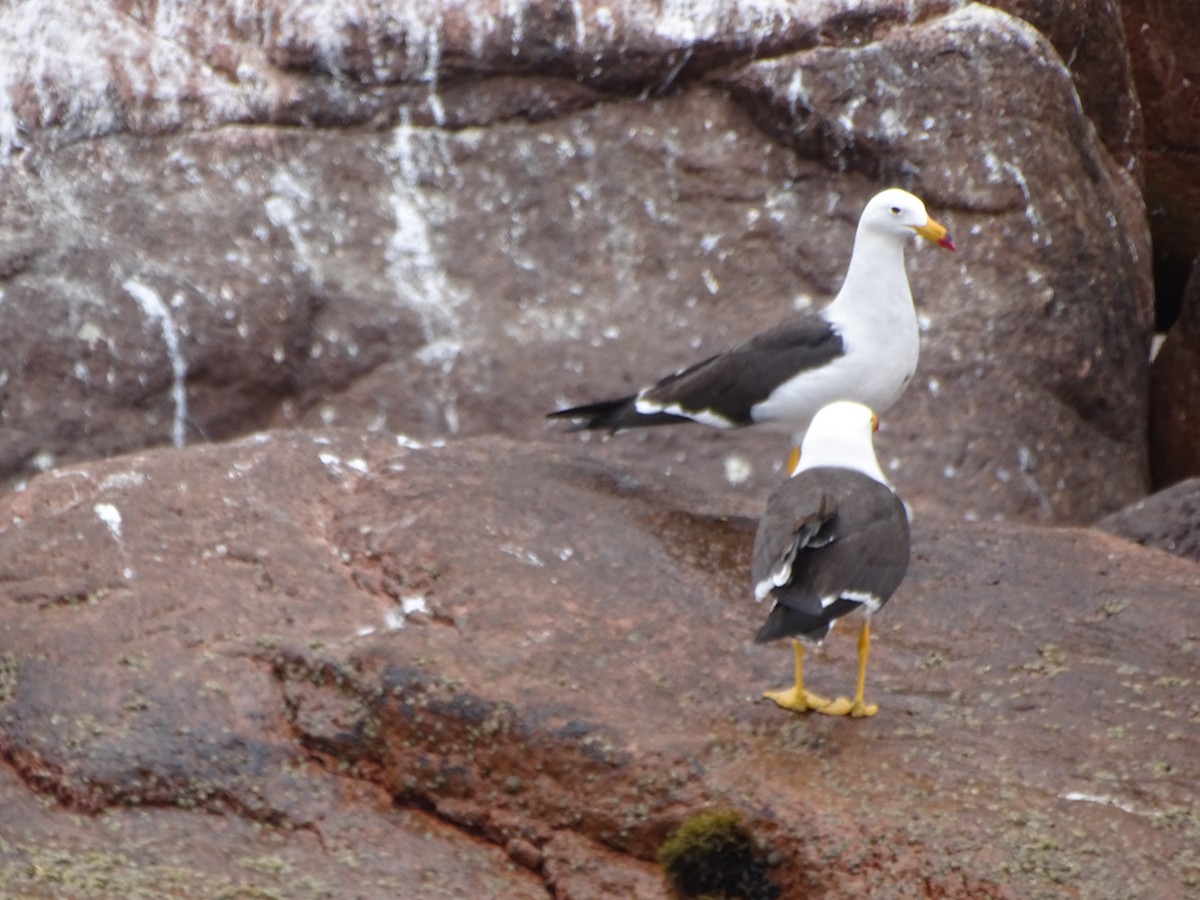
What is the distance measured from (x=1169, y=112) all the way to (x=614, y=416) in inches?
219

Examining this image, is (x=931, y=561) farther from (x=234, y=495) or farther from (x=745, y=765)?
(x=234, y=495)

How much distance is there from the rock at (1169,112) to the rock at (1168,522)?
4801 mm

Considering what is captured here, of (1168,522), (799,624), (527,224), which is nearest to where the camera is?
(799,624)

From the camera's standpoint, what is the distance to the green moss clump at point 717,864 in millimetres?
4078

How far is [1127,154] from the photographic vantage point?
9305 mm

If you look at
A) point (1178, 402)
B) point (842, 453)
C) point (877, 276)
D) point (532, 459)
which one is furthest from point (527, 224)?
point (1178, 402)

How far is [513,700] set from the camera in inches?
175

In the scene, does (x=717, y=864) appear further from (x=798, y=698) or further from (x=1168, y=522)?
(x=1168, y=522)

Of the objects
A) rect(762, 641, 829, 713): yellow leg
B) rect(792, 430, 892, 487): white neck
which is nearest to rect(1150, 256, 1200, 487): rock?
rect(792, 430, 892, 487): white neck

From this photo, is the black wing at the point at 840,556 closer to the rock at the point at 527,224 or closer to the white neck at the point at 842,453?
the white neck at the point at 842,453

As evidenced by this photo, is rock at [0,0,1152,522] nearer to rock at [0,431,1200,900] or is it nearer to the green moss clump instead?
rock at [0,431,1200,900]

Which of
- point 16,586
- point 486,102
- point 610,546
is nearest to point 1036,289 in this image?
point 486,102

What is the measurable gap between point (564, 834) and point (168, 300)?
12.2 ft

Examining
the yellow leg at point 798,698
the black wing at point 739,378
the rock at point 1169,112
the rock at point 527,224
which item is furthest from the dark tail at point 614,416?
the rock at point 1169,112
